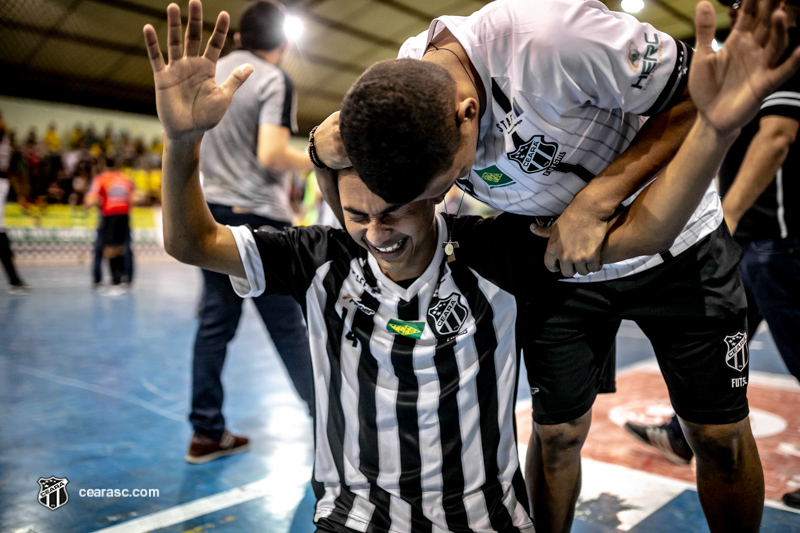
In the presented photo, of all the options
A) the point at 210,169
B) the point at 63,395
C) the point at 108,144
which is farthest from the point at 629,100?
the point at 108,144

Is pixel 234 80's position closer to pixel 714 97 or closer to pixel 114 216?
pixel 714 97

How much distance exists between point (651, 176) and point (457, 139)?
1.49 ft

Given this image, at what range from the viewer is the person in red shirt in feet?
25.6

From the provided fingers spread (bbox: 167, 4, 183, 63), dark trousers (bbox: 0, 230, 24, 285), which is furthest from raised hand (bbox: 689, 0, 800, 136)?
dark trousers (bbox: 0, 230, 24, 285)

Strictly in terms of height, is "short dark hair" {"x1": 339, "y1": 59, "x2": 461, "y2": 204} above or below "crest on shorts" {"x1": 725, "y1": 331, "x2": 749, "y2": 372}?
above

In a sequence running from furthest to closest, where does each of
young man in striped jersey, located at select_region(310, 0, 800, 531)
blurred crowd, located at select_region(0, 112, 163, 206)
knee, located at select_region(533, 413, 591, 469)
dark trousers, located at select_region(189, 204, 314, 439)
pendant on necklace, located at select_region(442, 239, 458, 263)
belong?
blurred crowd, located at select_region(0, 112, 163, 206), dark trousers, located at select_region(189, 204, 314, 439), knee, located at select_region(533, 413, 591, 469), pendant on necklace, located at select_region(442, 239, 458, 263), young man in striped jersey, located at select_region(310, 0, 800, 531)

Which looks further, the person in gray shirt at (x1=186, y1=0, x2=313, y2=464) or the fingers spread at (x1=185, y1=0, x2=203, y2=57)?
the person in gray shirt at (x1=186, y1=0, x2=313, y2=464)

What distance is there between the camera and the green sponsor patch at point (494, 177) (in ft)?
4.32

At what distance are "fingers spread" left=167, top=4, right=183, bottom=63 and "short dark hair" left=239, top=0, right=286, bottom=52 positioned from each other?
4.78 ft

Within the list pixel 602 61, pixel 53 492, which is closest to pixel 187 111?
pixel 602 61

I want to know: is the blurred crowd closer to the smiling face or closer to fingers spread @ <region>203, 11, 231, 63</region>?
fingers spread @ <region>203, 11, 231, 63</region>

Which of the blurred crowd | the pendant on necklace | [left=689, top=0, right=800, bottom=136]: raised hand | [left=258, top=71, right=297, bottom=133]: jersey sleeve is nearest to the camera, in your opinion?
[left=689, top=0, right=800, bottom=136]: raised hand

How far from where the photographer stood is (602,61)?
1.13 meters

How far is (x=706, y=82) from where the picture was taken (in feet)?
3.24
